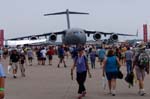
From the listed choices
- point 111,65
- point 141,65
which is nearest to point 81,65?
point 111,65

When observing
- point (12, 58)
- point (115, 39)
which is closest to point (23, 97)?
point (12, 58)

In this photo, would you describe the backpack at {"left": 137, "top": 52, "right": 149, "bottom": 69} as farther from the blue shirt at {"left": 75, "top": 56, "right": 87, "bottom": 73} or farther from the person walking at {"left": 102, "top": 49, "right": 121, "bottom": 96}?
the blue shirt at {"left": 75, "top": 56, "right": 87, "bottom": 73}

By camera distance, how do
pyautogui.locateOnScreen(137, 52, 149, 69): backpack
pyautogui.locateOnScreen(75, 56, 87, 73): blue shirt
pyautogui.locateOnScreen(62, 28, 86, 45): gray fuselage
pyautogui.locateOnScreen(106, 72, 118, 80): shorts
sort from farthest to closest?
1. pyautogui.locateOnScreen(62, 28, 86, 45): gray fuselage
2. pyautogui.locateOnScreen(106, 72, 118, 80): shorts
3. pyautogui.locateOnScreen(137, 52, 149, 69): backpack
4. pyautogui.locateOnScreen(75, 56, 87, 73): blue shirt

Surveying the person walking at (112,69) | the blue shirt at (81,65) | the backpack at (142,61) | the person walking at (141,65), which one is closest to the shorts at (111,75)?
the person walking at (112,69)

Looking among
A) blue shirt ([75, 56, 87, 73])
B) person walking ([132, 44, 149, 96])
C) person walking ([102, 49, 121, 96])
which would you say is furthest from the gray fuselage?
blue shirt ([75, 56, 87, 73])

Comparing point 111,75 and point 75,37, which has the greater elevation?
point 75,37

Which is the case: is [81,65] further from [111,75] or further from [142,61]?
[142,61]

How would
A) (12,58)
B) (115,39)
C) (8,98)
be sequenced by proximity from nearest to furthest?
(8,98), (12,58), (115,39)

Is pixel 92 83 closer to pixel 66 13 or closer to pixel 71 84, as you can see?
pixel 71 84

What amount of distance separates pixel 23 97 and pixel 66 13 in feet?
214

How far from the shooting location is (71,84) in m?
19.8

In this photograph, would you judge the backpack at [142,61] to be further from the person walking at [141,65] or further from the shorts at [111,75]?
the shorts at [111,75]

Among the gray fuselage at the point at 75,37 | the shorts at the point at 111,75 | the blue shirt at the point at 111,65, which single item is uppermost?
the gray fuselage at the point at 75,37

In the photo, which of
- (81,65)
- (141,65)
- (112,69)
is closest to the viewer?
(81,65)
